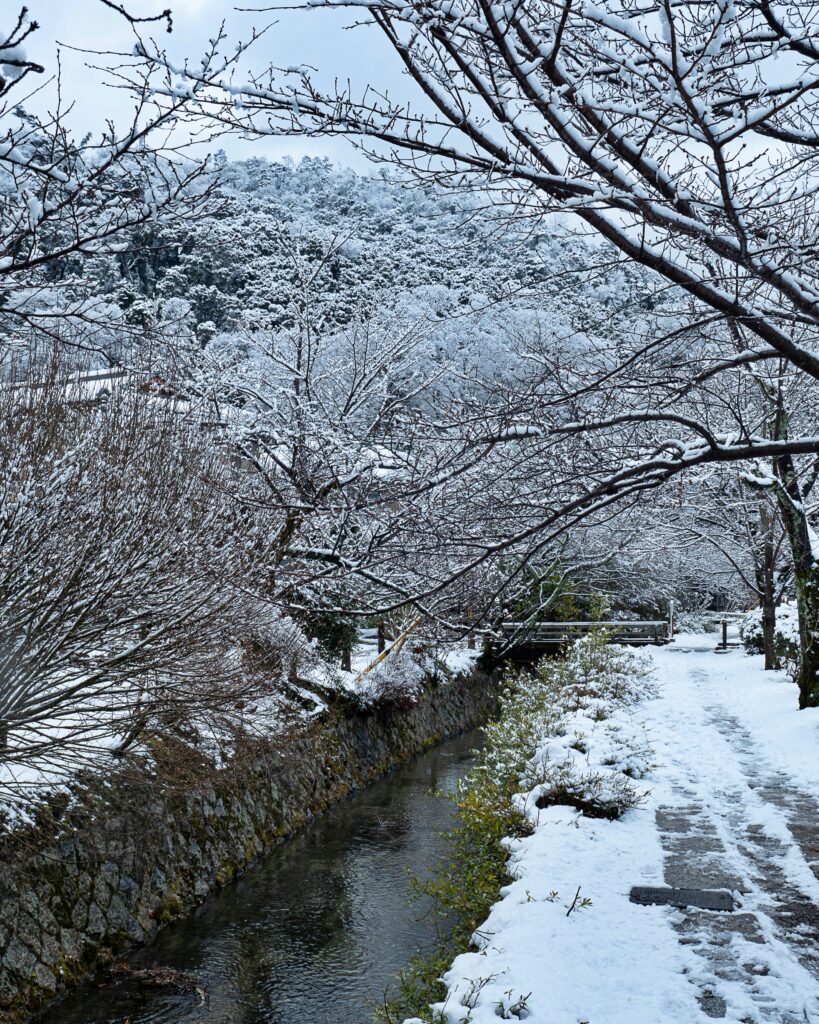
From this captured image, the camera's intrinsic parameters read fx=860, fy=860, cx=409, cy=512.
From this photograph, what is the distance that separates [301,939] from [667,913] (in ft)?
12.0

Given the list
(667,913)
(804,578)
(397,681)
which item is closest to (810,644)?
(804,578)

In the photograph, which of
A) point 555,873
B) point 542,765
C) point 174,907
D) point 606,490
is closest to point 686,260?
point 606,490

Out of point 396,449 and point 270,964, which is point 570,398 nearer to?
point 396,449

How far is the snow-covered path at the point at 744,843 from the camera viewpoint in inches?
174

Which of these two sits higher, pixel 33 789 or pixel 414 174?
pixel 414 174

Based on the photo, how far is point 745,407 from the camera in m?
13.6

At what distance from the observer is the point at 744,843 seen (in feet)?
22.4

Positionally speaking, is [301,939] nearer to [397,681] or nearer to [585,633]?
[397,681]

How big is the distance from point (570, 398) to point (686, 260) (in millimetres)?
923

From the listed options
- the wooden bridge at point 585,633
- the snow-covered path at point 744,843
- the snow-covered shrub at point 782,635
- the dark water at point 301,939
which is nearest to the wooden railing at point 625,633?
the wooden bridge at point 585,633

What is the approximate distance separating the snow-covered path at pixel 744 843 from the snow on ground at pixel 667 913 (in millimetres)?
14

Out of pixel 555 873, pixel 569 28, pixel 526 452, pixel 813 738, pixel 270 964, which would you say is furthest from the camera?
pixel 813 738

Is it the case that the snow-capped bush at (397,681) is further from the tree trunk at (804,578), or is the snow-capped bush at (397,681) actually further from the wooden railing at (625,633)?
the tree trunk at (804,578)

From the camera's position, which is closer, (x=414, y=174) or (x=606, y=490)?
(x=414, y=174)
